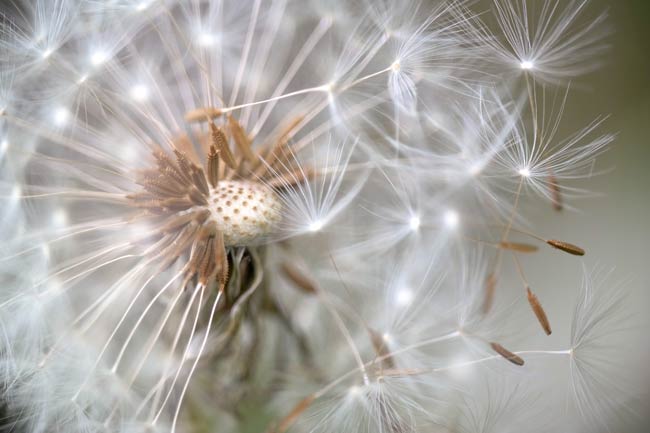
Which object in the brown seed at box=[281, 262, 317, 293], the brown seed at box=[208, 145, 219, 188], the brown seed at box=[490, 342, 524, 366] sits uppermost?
the brown seed at box=[208, 145, 219, 188]

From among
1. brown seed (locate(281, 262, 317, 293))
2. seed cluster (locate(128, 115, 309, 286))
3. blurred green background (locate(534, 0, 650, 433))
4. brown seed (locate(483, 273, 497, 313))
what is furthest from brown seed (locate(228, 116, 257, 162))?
blurred green background (locate(534, 0, 650, 433))

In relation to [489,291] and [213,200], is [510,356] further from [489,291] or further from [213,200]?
[213,200]

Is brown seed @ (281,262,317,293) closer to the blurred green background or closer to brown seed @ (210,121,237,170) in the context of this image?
brown seed @ (210,121,237,170)

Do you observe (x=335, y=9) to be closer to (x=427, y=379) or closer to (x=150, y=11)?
(x=150, y=11)

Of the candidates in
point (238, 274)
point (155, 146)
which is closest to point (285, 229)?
point (238, 274)

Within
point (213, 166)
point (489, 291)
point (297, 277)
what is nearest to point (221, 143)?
point (213, 166)
